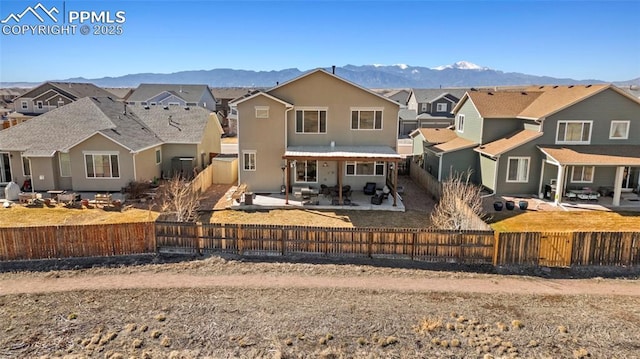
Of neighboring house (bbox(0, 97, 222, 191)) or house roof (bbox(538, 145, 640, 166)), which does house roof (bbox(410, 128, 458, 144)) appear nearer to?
house roof (bbox(538, 145, 640, 166))

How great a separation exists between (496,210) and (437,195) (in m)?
3.45

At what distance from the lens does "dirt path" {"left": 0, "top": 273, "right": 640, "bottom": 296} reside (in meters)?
13.4

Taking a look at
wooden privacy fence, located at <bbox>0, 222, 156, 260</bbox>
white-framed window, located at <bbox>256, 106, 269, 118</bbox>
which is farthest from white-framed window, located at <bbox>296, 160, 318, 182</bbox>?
wooden privacy fence, located at <bbox>0, 222, 156, 260</bbox>

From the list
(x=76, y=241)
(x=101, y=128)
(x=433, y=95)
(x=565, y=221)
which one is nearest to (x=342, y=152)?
(x=565, y=221)

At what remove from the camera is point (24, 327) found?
11.2 metres

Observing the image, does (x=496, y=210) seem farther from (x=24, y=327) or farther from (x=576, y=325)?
(x=24, y=327)

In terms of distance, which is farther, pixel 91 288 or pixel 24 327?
pixel 91 288

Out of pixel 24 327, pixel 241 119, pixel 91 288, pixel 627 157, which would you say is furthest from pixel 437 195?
pixel 24 327

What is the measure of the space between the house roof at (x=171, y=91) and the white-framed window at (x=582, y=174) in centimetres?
5438

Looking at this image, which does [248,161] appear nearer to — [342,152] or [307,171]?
[307,171]

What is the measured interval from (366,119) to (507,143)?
30.8 feet

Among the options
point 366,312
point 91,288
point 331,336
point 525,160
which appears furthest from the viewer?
point 525,160

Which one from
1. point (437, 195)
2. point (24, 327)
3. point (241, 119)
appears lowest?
point (24, 327)

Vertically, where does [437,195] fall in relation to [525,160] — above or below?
below
